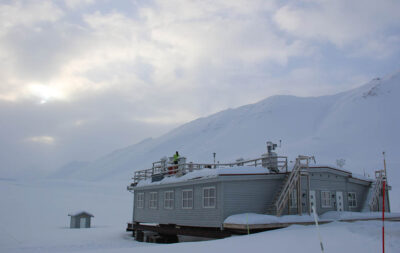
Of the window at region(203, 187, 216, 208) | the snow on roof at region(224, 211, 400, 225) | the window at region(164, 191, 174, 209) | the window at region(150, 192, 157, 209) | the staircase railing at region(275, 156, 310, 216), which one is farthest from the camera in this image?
the window at region(150, 192, 157, 209)

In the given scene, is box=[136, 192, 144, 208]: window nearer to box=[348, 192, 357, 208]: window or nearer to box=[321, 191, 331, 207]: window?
box=[321, 191, 331, 207]: window

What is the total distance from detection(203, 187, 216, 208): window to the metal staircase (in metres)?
3.32

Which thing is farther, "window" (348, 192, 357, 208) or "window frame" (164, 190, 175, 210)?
"window frame" (164, 190, 175, 210)

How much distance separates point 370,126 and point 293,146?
83.7 ft

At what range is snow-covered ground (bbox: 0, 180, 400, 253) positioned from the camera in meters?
14.9

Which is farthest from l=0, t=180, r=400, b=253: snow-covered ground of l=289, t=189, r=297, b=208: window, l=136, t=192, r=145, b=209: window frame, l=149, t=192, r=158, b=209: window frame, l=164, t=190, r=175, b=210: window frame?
l=289, t=189, r=297, b=208: window

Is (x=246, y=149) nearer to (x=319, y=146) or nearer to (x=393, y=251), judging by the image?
(x=319, y=146)

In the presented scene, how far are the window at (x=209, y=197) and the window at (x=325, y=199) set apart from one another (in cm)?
753

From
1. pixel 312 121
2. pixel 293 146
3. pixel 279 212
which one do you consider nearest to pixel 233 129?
pixel 312 121

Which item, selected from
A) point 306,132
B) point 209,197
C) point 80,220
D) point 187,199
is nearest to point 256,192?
point 209,197

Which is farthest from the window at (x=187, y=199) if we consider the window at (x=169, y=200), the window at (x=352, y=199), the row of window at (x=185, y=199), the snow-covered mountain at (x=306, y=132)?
the snow-covered mountain at (x=306, y=132)

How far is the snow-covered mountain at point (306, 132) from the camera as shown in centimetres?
9625

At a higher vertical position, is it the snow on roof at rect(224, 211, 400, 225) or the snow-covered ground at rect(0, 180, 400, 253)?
the snow on roof at rect(224, 211, 400, 225)

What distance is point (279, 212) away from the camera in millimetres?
20672
